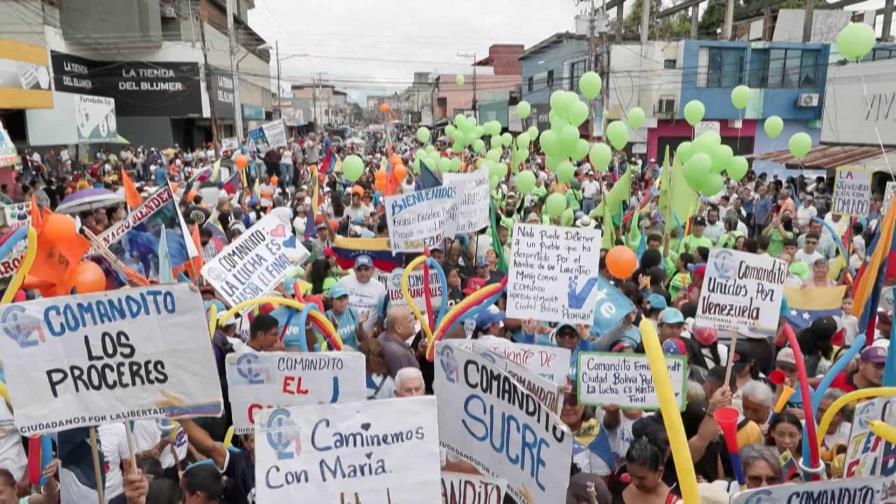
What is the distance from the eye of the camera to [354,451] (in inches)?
113

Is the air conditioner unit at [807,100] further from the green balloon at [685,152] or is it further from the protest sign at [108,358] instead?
the protest sign at [108,358]

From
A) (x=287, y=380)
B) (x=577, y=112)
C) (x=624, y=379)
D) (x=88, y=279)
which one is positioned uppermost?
(x=577, y=112)

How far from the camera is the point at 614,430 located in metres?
4.50

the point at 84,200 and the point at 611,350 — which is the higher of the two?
the point at 84,200

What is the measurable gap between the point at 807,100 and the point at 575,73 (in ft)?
36.8

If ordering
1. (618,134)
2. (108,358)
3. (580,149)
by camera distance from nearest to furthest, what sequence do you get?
(108,358) → (580,149) → (618,134)

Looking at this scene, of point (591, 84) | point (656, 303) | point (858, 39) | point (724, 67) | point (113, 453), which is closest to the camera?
point (113, 453)

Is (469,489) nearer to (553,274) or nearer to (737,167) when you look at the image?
(553,274)

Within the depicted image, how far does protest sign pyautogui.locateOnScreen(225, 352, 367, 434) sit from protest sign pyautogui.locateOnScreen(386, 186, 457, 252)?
11.7 feet

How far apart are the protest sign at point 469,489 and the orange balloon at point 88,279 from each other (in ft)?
11.2

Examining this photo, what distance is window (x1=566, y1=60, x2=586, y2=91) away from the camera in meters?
36.9

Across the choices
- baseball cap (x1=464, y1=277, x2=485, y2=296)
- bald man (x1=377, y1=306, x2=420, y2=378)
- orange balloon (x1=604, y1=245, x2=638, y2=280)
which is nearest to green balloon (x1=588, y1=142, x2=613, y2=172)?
baseball cap (x1=464, y1=277, x2=485, y2=296)

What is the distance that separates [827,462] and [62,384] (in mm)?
3959

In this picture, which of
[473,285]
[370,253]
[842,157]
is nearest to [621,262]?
[473,285]
